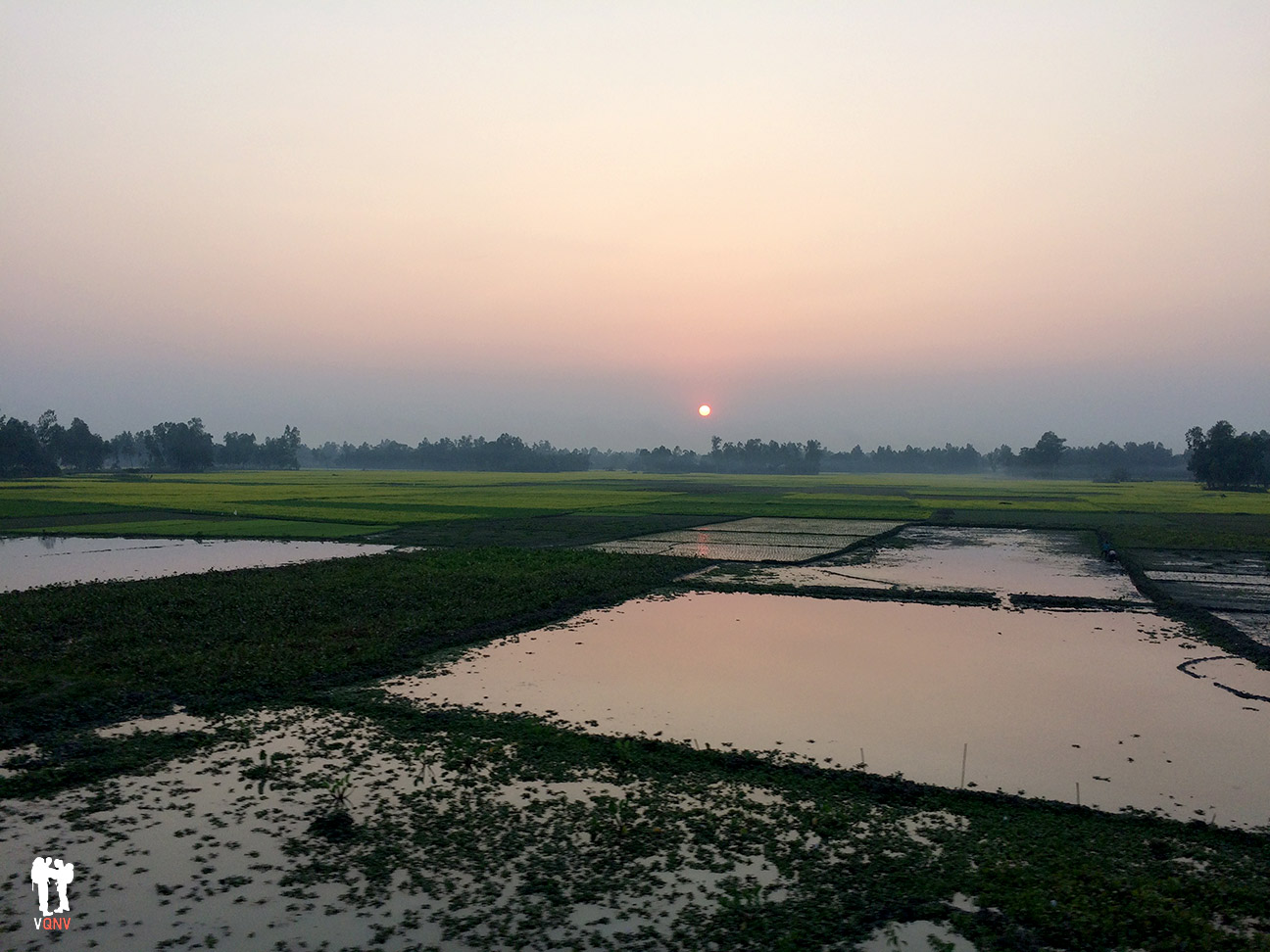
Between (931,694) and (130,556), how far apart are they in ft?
100

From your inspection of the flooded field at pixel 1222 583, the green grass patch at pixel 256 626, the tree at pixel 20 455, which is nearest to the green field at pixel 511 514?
the flooded field at pixel 1222 583

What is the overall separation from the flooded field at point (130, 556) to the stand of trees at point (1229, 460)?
397ft

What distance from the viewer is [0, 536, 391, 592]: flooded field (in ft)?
89.1

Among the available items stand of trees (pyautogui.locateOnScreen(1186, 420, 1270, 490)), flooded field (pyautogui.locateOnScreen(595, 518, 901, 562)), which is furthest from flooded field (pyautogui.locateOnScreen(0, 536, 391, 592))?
stand of trees (pyautogui.locateOnScreen(1186, 420, 1270, 490))

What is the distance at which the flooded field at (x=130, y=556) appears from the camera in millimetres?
27156

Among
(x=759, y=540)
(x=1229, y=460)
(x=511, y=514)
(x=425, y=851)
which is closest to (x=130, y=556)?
(x=511, y=514)

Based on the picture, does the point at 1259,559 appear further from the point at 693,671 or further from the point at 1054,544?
the point at 693,671

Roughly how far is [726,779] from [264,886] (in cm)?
528

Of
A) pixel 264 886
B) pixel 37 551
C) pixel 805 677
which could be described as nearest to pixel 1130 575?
pixel 805 677

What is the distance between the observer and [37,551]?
33.9 meters

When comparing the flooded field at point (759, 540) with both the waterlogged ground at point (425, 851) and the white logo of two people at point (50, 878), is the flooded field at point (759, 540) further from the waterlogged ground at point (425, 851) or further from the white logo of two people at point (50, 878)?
the white logo of two people at point (50, 878)

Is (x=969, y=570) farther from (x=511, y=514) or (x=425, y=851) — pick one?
(x=511, y=514)
